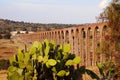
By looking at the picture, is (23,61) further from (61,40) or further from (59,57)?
(61,40)

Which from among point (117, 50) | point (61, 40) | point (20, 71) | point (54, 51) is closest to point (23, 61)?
point (20, 71)

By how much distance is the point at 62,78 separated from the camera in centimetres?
847

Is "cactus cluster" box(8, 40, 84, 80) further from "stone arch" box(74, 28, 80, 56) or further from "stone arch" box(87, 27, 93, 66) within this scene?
"stone arch" box(74, 28, 80, 56)

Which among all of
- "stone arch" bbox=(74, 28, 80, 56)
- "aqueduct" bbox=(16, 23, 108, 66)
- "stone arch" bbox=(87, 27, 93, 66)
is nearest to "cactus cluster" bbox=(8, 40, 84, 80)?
"aqueduct" bbox=(16, 23, 108, 66)

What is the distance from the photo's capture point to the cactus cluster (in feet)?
26.9

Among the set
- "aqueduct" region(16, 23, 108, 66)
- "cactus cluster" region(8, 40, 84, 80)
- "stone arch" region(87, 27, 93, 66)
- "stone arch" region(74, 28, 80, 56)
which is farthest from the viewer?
"stone arch" region(74, 28, 80, 56)

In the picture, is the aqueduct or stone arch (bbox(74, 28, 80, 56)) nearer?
the aqueduct

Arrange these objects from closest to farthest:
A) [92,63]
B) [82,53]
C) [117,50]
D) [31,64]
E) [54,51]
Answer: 1. [31,64]
2. [54,51]
3. [117,50]
4. [92,63]
5. [82,53]

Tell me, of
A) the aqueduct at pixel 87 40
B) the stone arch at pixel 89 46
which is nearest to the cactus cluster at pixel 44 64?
the aqueduct at pixel 87 40

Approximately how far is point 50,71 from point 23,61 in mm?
745

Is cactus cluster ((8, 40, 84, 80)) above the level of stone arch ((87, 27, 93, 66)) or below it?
above

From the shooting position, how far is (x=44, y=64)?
8328 millimetres

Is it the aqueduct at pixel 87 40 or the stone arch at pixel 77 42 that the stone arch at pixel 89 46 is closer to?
the aqueduct at pixel 87 40

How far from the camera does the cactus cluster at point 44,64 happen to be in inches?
322
